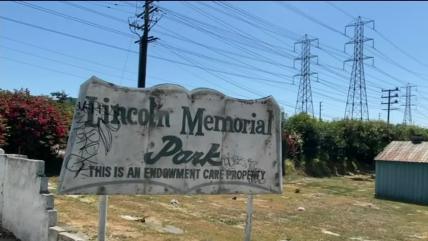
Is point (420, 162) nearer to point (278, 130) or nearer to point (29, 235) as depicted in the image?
point (278, 130)

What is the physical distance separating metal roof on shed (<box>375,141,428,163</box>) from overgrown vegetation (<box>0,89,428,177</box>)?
316 inches

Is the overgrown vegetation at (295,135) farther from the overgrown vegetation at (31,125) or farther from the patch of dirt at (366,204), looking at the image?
the patch of dirt at (366,204)

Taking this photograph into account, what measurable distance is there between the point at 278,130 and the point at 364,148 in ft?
89.1

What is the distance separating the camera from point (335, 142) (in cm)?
2986

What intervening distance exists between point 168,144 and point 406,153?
49.6 ft

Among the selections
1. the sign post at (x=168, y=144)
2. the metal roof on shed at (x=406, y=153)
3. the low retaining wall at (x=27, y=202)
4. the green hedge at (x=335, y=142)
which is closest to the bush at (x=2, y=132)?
the low retaining wall at (x=27, y=202)

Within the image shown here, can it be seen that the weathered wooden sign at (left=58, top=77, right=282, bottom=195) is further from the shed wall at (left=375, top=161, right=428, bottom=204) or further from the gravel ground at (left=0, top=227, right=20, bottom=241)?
the shed wall at (left=375, top=161, right=428, bottom=204)

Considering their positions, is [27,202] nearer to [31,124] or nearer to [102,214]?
[102,214]

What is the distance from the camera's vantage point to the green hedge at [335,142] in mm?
28094

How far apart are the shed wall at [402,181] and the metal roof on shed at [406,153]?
0.22 meters

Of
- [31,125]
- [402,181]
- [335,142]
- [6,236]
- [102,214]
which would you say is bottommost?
[6,236]

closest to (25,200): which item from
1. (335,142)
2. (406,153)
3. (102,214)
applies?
(102,214)

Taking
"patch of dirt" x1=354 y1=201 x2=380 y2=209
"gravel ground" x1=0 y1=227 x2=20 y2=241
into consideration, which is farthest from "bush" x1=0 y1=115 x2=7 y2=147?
"patch of dirt" x1=354 y1=201 x2=380 y2=209

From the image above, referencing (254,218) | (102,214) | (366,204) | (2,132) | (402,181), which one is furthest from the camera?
(402,181)
